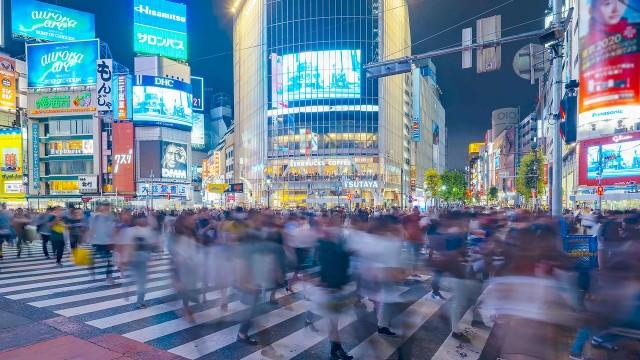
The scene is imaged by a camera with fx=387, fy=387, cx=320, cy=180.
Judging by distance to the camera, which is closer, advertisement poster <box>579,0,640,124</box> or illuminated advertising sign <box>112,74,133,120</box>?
advertisement poster <box>579,0,640,124</box>

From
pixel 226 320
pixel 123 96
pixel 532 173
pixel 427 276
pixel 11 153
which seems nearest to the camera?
pixel 226 320

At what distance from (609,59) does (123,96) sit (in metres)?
61.8

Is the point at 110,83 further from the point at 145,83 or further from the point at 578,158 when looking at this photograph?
the point at 578,158

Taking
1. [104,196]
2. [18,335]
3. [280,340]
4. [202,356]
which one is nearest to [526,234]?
[280,340]

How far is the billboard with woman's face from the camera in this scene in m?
34.2

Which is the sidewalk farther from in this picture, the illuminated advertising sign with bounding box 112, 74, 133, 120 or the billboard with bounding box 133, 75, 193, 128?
the illuminated advertising sign with bounding box 112, 74, 133, 120

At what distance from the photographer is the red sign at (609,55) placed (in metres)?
34.1

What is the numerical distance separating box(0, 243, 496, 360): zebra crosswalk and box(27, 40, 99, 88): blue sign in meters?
60.1

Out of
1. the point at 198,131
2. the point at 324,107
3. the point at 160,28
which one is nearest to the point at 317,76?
the point at 324,107

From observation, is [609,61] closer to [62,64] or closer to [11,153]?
[62,64]

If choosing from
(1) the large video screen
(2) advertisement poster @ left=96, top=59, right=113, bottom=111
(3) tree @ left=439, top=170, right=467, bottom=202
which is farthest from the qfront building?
(1) the large video screen

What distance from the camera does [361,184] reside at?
62.9m

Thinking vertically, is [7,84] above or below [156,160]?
above

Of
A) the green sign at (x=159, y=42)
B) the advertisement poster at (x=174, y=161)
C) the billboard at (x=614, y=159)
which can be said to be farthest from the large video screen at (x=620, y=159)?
the green sign at (x=159, y=42)
